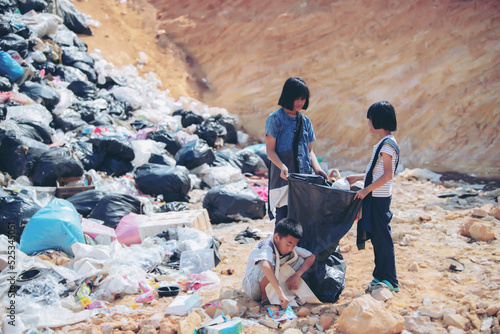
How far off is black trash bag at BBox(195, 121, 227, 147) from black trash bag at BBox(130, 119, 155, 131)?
0.94m

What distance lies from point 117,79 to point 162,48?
3.23 metres

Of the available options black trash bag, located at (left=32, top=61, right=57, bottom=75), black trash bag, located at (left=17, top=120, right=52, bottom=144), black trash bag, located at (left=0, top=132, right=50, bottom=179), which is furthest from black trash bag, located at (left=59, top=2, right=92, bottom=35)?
black trash bag, located at (left=0, top=132, right=50, bottom=179)

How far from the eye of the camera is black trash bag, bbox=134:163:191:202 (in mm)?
5332

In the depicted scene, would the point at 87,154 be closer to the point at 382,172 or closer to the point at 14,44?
the point at 14,44

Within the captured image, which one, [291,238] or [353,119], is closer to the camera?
[291,238]

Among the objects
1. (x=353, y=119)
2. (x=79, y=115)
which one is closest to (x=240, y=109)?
(x=353, y=119)

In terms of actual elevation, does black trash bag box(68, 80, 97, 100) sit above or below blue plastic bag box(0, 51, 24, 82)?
below

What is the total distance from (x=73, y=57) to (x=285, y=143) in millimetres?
7412

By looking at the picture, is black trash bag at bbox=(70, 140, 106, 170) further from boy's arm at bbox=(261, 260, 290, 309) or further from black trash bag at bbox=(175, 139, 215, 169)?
boy's arm at bbox=(261, 260, 290, 309)

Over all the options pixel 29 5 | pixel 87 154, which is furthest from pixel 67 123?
pixel 29 5

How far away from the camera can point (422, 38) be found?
315 inches

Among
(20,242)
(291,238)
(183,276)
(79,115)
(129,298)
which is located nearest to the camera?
(291,238)

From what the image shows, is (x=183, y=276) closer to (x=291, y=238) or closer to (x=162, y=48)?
(x=291, y=238)

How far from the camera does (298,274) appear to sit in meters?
2.58
